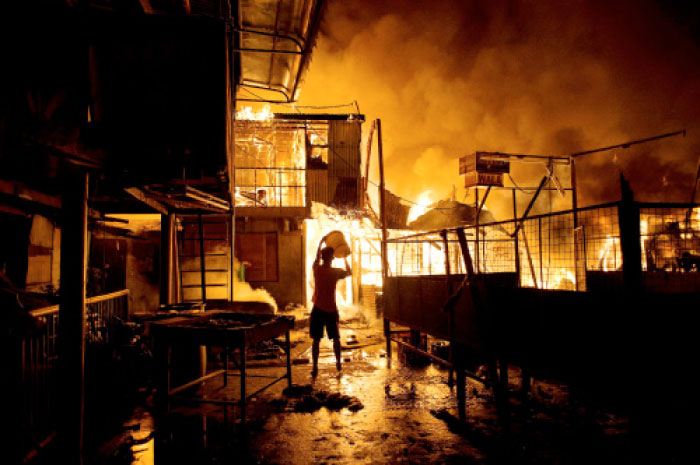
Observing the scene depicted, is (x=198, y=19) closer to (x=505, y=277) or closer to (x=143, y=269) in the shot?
(x=505, y=277)

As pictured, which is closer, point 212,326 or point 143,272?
point 212,326

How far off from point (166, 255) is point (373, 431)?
5190mm

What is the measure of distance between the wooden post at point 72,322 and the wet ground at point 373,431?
38.8 inches

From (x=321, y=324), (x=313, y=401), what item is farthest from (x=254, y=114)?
(x=313, y=401)

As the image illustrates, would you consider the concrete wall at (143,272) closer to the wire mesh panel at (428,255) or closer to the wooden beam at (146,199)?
the wooden beam at (146,199)

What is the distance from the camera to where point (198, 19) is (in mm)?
4738

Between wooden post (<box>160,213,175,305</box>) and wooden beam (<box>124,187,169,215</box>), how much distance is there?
282 mm

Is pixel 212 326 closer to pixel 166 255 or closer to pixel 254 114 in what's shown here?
pixel 166 255

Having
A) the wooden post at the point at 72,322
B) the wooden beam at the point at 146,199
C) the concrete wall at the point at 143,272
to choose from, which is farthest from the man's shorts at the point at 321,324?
the concrete wall at the point at 143,272

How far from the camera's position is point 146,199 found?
6035 millimetres

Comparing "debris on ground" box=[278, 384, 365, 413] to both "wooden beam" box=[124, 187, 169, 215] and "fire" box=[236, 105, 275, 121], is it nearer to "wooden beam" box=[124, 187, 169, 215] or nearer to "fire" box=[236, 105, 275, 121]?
"wooden beam" box=[124, 187, 169, 215]

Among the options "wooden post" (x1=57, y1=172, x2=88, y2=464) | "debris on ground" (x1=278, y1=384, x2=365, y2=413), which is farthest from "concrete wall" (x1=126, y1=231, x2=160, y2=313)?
"wooden post" (x1=57, y1=172, x2=88, y2=464)

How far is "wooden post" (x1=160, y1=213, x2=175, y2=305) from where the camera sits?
7702 mm

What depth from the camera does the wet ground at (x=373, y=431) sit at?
4.77m
